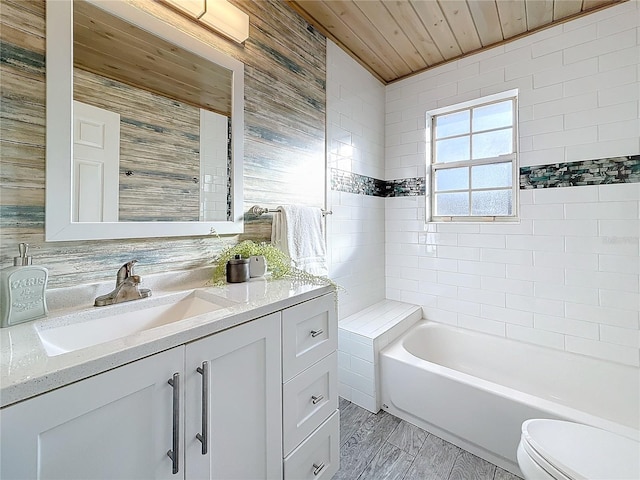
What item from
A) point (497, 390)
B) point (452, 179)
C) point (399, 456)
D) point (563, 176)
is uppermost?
point (452, 179)

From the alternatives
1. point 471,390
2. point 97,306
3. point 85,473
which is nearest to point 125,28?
point 97,306

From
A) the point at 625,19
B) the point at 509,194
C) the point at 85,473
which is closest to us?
the point at 85,473

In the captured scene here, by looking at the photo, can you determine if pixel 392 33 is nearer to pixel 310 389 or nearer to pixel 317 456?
pixel 310 389

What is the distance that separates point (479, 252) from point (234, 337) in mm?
2080

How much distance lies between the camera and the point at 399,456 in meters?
1.54

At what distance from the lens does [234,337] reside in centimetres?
83

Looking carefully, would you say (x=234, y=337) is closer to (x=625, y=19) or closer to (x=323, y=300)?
(x=323, y=300)

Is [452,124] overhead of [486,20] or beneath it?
beneath

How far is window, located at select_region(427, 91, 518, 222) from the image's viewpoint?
2.18 meters

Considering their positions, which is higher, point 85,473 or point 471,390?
point 85,473

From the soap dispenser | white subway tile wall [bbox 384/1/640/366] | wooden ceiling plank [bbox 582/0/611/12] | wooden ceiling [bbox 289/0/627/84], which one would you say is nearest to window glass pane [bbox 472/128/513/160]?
white subway tile wall [bbox 384/1/640/366]

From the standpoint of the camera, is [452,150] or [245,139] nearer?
[245,139]

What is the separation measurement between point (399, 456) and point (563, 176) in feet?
6.70

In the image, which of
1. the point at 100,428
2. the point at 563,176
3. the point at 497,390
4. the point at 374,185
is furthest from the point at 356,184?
the point at 100,428
